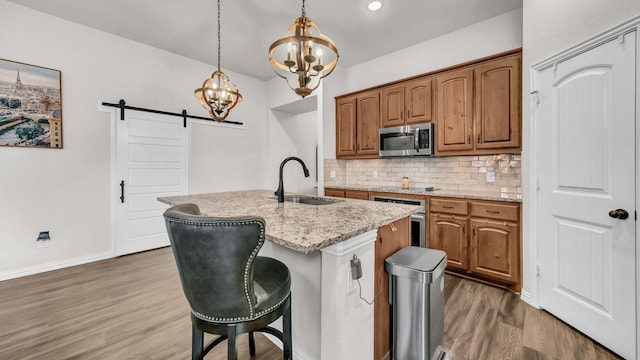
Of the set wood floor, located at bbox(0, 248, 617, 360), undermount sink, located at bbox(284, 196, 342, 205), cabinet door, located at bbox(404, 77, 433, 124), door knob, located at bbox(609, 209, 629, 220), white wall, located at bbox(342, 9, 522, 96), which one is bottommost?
wood floor, located at bbox(0, 248, 617, 360)

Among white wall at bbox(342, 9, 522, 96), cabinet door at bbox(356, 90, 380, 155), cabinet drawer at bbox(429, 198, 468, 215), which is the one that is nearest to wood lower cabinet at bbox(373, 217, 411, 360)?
cabinet drawer at bbox(429, 198, 468, 215)

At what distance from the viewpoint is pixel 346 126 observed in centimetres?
439

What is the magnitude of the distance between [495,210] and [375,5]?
253cm

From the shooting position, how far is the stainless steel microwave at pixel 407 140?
3416 mm

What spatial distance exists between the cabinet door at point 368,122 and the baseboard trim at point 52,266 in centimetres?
395

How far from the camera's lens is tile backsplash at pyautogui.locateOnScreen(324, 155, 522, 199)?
3.03 meters

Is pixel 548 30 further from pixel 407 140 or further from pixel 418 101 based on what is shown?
pixel 407 140

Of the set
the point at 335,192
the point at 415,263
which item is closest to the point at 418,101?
the point at 335,192

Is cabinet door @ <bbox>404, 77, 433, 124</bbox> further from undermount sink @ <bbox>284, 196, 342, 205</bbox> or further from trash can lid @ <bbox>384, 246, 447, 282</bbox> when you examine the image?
trash can lid @ <bbox>384, 246, 447, 282</bbox>

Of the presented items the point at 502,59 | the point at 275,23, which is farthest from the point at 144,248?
the point at 502,59

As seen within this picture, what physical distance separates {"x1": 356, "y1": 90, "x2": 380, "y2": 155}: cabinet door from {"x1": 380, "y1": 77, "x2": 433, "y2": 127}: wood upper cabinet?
11 cm

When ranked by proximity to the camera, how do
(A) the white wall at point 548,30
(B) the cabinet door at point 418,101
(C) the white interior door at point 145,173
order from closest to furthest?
(A) the white wall at point 548,30 < (B) the cabinet door at point 418,101 < (C) the white interior door at point 145,173

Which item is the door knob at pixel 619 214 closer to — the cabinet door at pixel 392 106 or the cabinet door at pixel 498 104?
the cabinet door at pixel 498 104

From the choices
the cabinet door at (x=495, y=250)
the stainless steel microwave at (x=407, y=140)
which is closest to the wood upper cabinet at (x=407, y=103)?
the stainless steel microwave at (x=407, y=140)
